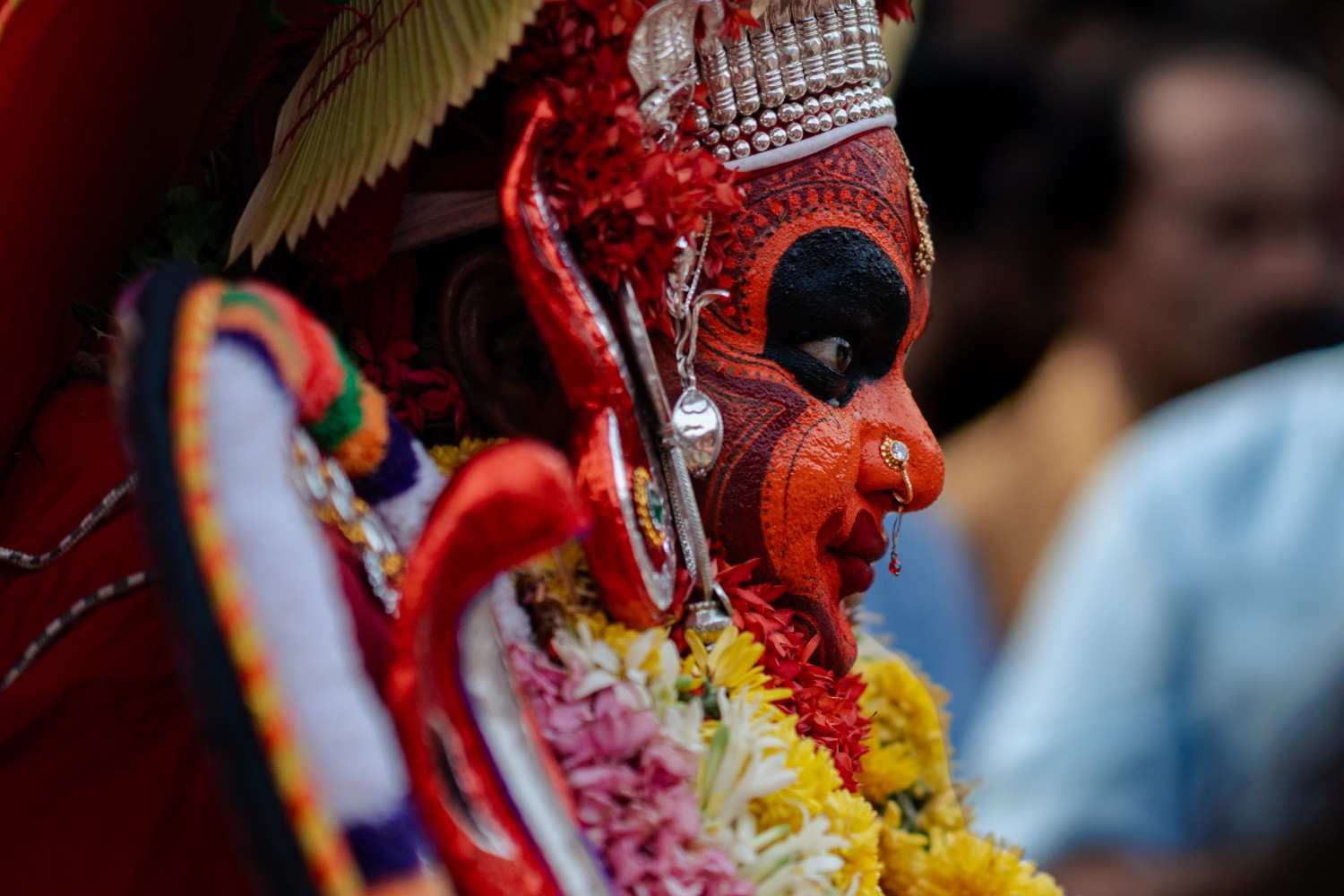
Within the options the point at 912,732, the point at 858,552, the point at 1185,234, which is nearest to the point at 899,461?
the point at 858,552

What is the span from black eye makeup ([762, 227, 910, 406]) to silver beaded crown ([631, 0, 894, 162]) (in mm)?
118

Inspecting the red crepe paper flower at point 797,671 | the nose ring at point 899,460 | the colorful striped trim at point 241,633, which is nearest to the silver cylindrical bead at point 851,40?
the nose ring at point 899,460

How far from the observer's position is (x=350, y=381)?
48.9 inches

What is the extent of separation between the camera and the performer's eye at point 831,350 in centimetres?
173

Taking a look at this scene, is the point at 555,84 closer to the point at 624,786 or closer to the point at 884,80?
the point at 884,80

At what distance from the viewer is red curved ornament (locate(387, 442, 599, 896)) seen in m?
1.14

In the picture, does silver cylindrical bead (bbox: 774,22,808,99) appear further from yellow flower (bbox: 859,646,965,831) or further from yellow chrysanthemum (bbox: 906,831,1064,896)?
yellow chrysanthemum (bbox: 906,831,1064,896)

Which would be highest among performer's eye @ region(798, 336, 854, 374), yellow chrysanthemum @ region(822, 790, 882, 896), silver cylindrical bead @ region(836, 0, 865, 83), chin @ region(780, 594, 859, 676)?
silver cylindrical bead @ region(836, 0, 865, 83)

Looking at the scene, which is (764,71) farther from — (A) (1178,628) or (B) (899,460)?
(A) (1178,628)

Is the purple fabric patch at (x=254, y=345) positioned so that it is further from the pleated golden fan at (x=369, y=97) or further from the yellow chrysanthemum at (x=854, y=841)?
the yellow chrysanthemum at (x=854, y=841)

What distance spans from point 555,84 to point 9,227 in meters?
0.51

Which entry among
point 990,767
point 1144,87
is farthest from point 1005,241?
point 990,767

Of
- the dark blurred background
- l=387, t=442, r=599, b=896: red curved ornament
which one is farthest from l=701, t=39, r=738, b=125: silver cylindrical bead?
the dark blurred background

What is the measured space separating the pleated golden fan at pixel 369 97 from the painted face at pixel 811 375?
0.35 meters
